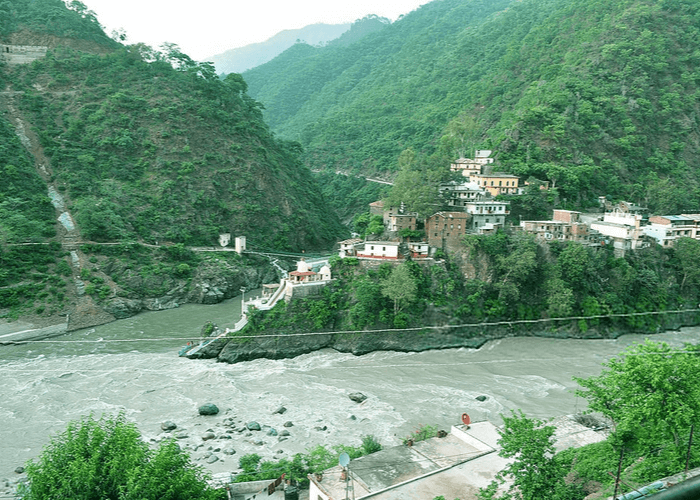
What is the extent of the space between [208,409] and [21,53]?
40.1 m

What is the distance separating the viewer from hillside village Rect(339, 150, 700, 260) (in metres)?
30.2

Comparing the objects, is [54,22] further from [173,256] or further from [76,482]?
[76,482]

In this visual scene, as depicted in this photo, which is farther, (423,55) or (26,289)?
(423,55)

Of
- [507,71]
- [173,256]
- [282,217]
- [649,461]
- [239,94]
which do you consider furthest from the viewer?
[507,71]

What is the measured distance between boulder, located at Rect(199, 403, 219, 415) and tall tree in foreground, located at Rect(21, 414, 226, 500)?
29.3 feet

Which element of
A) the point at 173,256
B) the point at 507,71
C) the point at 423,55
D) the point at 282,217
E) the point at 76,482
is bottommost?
the point at 76,482

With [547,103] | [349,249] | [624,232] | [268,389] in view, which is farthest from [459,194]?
[268,389]

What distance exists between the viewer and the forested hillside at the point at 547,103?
1521 inches

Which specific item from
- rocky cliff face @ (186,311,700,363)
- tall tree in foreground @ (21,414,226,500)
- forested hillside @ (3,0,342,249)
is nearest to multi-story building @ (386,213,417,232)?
rocky cliff face @ (186,311,700,363)

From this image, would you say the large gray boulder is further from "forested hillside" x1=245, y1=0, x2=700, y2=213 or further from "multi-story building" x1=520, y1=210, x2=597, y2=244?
"forested hillside" x1=245, y1=0, x2=700, y2=213

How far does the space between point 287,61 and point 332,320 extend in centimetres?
8382

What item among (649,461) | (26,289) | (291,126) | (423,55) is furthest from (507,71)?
(649,461)

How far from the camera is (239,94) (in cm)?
5109

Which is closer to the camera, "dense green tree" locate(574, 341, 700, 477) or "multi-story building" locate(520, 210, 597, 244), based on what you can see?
"dense green tree" locate(574, 341, 700, 477)
